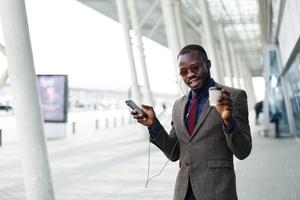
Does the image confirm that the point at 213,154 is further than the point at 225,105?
Yes

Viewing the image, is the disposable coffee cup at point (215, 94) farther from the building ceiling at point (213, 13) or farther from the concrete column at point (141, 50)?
the building ceiling at point (213, 13)

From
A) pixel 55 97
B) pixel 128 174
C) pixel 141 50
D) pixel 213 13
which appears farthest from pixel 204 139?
pixel 213 13

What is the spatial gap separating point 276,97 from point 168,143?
63.1 feet

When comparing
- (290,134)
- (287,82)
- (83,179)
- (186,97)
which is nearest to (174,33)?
(287,82)

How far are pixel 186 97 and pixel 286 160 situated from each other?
1062cm

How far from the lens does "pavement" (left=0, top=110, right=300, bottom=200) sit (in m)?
8.19

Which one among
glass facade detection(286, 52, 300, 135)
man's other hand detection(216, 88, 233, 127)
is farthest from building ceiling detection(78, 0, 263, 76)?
man's other hand detection(216, 88, 233, 127)

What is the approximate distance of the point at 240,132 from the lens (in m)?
2.19

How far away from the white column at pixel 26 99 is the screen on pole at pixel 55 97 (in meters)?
14.0

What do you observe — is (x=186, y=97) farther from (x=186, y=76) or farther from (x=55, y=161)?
(x=55, y=161)

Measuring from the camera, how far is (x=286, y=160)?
488 inches

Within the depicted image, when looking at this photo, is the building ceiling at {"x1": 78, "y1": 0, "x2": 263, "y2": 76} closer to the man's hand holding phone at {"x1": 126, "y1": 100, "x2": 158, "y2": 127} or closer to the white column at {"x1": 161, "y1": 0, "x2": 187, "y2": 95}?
the white column at {"x1": 161, "y1": 0, "x2": 187, "y2": 95}

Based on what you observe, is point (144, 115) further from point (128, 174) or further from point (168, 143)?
point (128, 174)

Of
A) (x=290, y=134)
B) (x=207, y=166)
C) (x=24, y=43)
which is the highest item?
(x=24, y=43)
